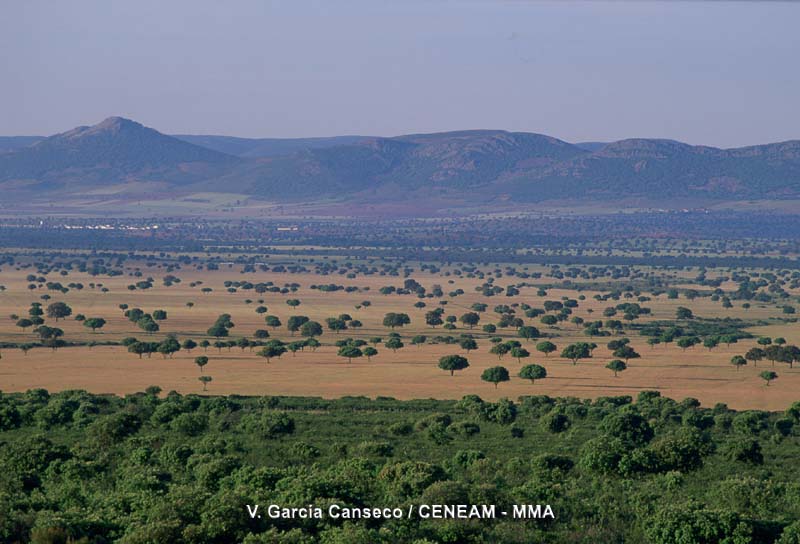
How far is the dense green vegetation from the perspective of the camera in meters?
19.1

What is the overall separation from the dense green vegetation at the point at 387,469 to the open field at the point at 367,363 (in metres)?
10.7

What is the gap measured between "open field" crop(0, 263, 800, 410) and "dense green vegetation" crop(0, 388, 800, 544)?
10.7 meters

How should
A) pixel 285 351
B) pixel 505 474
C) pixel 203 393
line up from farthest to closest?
1. pixel 285 351
2. pixel 203 393
3. pixel 505 474

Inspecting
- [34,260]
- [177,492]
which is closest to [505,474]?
[177,492]

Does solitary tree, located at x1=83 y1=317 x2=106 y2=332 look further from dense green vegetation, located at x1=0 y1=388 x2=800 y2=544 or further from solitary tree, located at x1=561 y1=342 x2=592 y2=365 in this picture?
dense green vegetation, located at x1=0 y1=388 x2=800 y2=544

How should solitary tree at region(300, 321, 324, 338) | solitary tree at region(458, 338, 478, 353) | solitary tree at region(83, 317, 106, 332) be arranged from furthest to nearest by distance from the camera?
solitary tree at region(83, 317, 106, 332)
solitary tree at region(300, 321, 324, 338)
solitary tree at region(458, 338, 478, 353)

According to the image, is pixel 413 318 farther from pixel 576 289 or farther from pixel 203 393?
pixel 203 393

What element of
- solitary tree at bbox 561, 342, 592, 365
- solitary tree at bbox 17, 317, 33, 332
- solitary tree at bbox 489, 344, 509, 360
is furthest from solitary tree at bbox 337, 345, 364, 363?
solitary tree at bbox 17, 317, 33, 332

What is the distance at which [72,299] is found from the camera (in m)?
110

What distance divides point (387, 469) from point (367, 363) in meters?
42.1

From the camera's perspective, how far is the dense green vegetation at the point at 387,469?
1914cm

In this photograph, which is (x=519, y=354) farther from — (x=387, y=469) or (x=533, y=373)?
(x=387, y=469)

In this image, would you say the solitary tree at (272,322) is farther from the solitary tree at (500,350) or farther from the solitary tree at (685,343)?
the solitary tree at (685,343)

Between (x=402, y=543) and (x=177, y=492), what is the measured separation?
4621 millimetres
